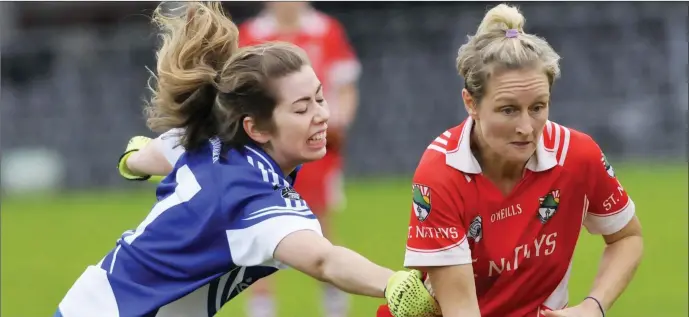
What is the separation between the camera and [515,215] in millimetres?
3980

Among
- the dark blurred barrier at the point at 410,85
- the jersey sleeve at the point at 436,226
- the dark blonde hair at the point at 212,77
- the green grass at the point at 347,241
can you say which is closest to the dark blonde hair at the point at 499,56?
the jersey sleeve at the point at 436,226

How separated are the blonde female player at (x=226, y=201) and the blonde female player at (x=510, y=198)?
23cm

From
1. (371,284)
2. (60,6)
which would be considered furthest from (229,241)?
(60,6)

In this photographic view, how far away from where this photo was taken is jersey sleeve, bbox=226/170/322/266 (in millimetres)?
3641

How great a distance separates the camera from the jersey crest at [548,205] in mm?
3994

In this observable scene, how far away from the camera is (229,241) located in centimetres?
374

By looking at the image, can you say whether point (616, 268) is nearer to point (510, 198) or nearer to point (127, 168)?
point (510, 198)

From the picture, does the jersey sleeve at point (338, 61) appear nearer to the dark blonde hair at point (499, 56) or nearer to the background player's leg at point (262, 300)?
the background player's leg at point (262, 300)

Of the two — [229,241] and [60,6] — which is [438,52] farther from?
[229,241]

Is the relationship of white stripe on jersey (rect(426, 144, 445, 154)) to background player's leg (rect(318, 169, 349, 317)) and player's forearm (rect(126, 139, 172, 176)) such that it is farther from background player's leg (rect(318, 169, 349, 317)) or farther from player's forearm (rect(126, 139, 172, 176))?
background player's leg (rect(318, 169, 349, 317))

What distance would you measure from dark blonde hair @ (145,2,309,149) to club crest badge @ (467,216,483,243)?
0.74 metres

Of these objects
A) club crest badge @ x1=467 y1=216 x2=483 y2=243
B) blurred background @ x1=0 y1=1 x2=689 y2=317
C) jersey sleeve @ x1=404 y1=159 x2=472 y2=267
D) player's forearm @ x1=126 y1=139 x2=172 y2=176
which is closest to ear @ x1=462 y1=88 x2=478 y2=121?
jersey sleeve @ x1=404 y1=159 x2=472 y2=267

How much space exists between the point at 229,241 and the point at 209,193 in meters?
0.17

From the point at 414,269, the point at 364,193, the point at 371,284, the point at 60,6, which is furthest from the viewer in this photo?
the point at 60,6
